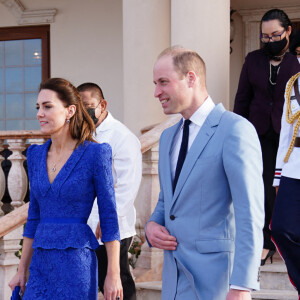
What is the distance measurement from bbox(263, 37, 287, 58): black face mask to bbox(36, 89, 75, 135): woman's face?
86.0 inches

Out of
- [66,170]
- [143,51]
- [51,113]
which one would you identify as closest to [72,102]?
[51,113]

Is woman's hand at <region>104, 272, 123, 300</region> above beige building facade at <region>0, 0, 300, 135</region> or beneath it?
beneath

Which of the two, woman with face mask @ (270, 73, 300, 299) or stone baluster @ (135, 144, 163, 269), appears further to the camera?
stone baluster @ (135, 144, 163, 269)

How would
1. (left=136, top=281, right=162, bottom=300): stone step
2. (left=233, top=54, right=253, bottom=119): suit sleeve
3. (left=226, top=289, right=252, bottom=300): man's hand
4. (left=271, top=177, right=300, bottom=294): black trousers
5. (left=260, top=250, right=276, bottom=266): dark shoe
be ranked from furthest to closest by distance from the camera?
(left=233, top=54, right=253, bottom=119): suit sleeve → (left=136, top=281, right=162, bottom=300): stone step → (left=260, top=250, right=276, bottom=266): dark shoe → (left=271, top=177, right=300, bottom=294): black trousers → (left=226, top=289, right=252, bottom=300): man's hand

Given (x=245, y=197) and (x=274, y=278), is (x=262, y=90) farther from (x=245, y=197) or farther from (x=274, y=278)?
(x=245, y=197)

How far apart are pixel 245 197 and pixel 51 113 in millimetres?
1056

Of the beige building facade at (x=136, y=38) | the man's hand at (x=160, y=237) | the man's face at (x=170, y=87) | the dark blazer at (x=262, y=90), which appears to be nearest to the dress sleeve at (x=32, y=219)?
the man's hand at (x=160, y=237)

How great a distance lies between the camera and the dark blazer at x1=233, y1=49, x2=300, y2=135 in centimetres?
462

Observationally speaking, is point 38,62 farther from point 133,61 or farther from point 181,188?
point 181,188

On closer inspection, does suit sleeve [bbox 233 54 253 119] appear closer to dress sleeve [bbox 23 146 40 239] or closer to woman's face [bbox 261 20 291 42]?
woman's face [bbox 261 20 291 42]

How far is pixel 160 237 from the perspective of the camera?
96.7 inches

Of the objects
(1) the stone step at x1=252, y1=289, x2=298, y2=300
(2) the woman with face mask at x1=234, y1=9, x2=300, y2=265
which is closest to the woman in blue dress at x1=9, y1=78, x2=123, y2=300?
(1) the stone step at x1=252, y1=289, x2=298, y2=300

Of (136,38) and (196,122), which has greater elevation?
(136,38)

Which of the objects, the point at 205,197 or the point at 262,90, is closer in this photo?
the point at 205,197
